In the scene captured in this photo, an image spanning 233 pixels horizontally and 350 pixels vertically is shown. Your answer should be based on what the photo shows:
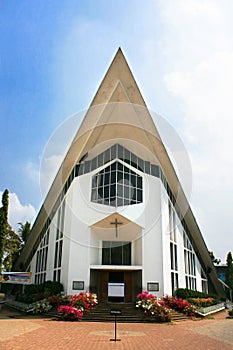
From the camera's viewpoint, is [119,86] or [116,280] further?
[116,280]

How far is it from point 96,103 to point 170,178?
295 inches

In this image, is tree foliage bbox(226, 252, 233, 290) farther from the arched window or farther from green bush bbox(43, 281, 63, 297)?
green bush bbox(43, 281, 63, 297)

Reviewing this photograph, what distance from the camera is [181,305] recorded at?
16594 mm

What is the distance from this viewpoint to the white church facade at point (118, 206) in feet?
60.8

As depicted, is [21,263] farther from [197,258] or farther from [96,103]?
[96,103]

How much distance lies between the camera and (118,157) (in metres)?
21.0

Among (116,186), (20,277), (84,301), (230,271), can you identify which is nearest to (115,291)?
(84,301)

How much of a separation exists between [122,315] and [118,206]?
20.9ft

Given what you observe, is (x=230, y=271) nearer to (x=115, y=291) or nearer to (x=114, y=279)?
(x=114, y=279)

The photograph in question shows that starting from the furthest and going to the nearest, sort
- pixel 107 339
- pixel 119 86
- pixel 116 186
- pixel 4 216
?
pixel 116 186, pixel 119 86, pixel 4 216, pixel 107 339

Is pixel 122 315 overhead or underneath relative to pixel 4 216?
underneath

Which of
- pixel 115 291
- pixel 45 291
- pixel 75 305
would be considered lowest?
pixel 75 305

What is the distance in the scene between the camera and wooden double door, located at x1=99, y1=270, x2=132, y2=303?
62.8 feet

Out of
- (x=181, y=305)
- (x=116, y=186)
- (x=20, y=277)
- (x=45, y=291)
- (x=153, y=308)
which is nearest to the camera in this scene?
(x=153, y=308)
